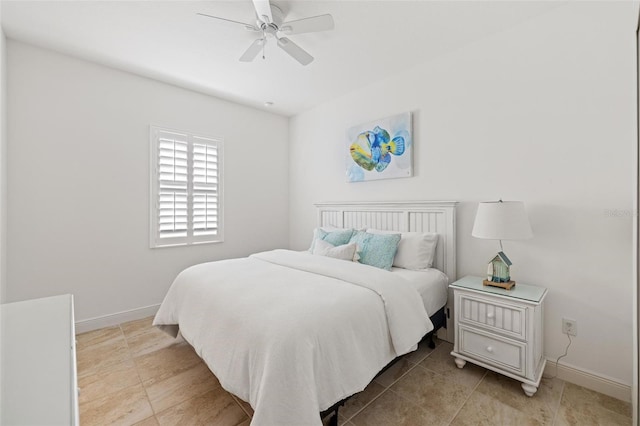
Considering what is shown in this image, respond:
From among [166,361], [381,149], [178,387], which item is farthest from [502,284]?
[166,361]

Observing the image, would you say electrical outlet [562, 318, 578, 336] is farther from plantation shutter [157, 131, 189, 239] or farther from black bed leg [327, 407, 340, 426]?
plantation shutter [157, 131, 189, 239]

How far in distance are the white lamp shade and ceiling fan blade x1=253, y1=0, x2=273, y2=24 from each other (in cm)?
207

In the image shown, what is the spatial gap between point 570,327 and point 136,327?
393cm

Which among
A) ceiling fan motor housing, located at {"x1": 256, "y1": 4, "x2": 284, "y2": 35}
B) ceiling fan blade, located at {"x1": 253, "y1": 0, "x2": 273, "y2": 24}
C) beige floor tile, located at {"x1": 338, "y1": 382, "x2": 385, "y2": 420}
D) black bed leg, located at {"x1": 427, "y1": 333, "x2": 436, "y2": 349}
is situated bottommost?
beige floor tile, located at {"x1": 338, "y1": 382, "x2": 385, "y2": 420}

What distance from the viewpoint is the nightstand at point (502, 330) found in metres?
1.85

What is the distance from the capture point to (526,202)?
2234 millimetres

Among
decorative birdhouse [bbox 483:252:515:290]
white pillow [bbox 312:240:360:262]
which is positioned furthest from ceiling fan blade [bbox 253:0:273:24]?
decorative birdhouse [bbox 483:252:515:290]

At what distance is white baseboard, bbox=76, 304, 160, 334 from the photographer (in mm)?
2813

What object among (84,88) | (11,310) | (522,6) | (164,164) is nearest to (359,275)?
(11,310)

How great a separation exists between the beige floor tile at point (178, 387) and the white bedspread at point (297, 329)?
0.34 metres

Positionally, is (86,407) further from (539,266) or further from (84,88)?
(539,266)

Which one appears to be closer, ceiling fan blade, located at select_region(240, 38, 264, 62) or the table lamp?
the table lamp

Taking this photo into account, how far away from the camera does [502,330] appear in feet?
6.41

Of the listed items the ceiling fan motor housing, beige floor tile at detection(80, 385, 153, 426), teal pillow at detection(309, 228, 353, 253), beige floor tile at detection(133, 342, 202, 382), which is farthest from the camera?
teal pillow at detection(309, 228, 353, 253)
